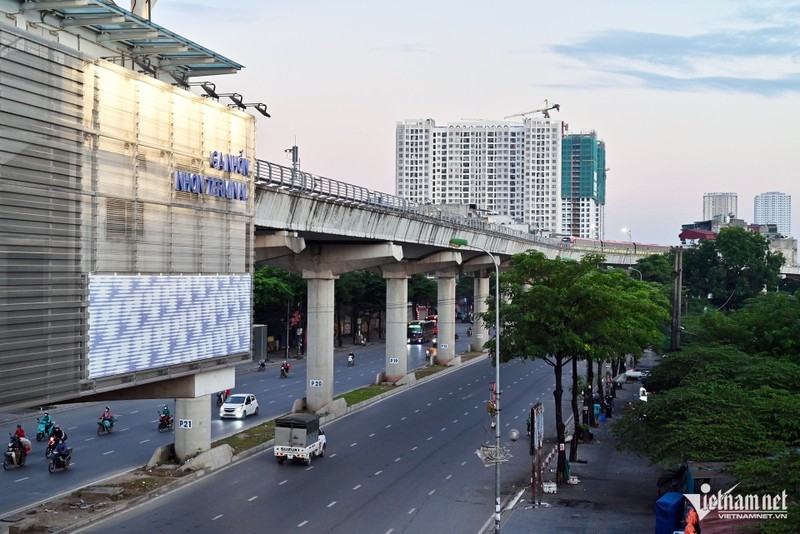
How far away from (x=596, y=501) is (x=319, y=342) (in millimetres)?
26449

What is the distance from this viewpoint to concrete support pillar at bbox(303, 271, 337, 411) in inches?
2292

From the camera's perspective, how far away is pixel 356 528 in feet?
103

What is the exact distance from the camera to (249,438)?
4756 cm

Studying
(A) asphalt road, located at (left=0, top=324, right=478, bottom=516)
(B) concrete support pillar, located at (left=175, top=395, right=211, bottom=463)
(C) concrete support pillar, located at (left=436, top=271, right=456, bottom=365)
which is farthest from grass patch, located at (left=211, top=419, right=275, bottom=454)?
(C) concrete support pillar, located at (left=436, top=271, right=456, bottom=365)

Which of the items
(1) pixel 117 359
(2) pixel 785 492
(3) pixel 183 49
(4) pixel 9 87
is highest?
(3) pixel 183 49

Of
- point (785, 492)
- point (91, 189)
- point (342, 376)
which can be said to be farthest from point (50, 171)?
point (342, 376)

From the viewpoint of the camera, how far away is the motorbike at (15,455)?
40.8 metres

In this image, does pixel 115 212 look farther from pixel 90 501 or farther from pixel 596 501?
pixel 596 501

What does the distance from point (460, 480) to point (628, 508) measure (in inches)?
305

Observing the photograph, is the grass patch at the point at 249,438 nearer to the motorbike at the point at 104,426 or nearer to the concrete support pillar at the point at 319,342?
the concrete support pillar at the point at 319,342

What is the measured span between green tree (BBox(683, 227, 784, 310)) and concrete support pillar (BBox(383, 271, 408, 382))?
248 feet

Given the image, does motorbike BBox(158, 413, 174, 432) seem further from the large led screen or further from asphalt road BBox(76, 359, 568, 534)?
the large led screen

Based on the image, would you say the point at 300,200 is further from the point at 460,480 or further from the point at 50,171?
the point at 50,171

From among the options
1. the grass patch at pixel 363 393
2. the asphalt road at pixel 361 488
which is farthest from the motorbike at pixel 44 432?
the grass patch at pixel 363 393
